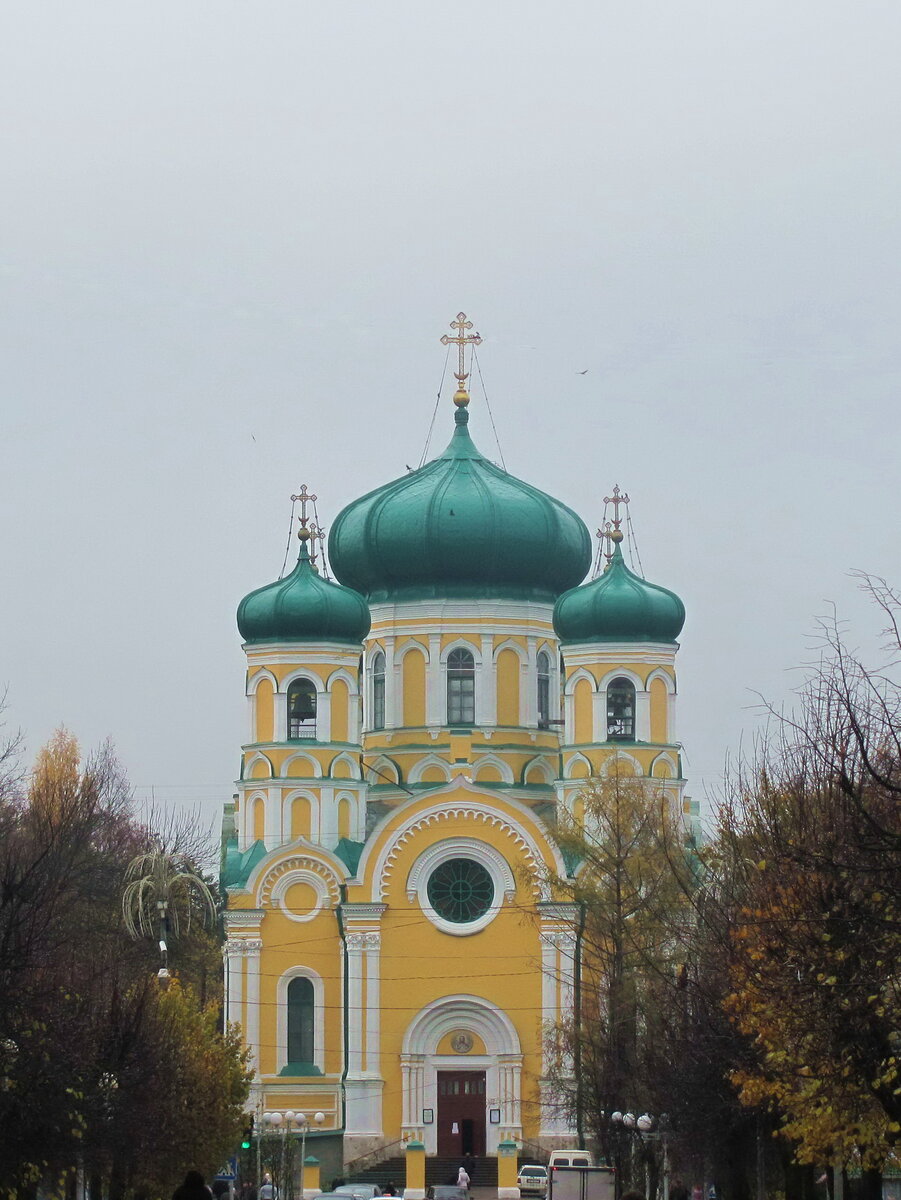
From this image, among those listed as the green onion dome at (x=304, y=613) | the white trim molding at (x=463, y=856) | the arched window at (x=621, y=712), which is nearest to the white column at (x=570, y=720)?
the arched window at (x=621, y=712)

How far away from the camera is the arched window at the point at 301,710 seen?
59625 millimetres

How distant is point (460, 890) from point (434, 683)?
19.6 feet

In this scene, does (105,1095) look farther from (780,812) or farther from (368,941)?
(368,941)

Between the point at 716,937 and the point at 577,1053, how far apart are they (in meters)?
15.4

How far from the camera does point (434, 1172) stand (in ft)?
186

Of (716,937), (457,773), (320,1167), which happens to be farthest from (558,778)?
(716,937)

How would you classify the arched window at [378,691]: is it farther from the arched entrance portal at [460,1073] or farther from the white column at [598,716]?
the arched entrance portal at [460,1073]

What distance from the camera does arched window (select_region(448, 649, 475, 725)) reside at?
6259cm

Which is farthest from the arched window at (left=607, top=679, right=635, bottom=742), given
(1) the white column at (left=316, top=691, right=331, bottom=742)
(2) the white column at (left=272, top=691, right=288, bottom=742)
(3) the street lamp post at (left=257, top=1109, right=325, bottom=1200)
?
(3) the street lamp post at (left=257, top=1109, right=325, bottom=1200)

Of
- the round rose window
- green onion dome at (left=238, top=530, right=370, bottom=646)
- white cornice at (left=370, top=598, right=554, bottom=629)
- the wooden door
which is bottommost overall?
the wooden door

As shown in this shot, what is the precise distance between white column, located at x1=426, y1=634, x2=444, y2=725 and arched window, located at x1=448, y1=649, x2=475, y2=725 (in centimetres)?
35

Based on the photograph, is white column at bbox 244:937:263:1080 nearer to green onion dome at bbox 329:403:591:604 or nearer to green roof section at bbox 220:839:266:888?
green roof section at bbox 220:839:266:888

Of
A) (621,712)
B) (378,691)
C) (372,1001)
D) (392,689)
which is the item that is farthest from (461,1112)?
(378,691)

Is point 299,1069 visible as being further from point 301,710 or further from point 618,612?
point 618,612
